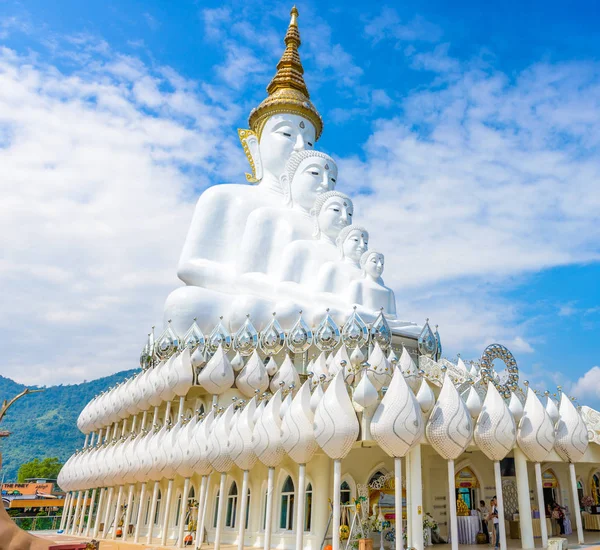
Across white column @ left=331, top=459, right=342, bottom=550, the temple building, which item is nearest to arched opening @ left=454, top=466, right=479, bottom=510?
the temple building

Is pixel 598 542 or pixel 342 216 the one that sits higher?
pixel 342 216

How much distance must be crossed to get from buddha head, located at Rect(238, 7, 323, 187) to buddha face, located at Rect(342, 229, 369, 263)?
23.6 feet

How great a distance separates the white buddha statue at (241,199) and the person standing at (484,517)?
36.5 ft

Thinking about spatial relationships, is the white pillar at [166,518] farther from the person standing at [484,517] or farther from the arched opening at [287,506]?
the person standing at [484,517]

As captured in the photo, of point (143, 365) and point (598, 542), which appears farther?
point (143, 365)

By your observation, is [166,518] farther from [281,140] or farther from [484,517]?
[281,140]

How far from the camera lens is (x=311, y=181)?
2583cm

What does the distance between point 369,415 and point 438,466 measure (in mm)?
5468

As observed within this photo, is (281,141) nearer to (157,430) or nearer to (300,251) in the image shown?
(300,251)

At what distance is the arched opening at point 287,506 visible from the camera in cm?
1562

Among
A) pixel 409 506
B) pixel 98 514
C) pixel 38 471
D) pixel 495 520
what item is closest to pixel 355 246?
pixel 495 520

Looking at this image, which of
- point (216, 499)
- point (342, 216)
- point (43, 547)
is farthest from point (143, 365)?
point (43, 547)

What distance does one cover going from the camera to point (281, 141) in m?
28.3

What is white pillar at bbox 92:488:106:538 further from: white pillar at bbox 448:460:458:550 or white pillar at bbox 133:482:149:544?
white pillar at bbox 448:460:458:550
